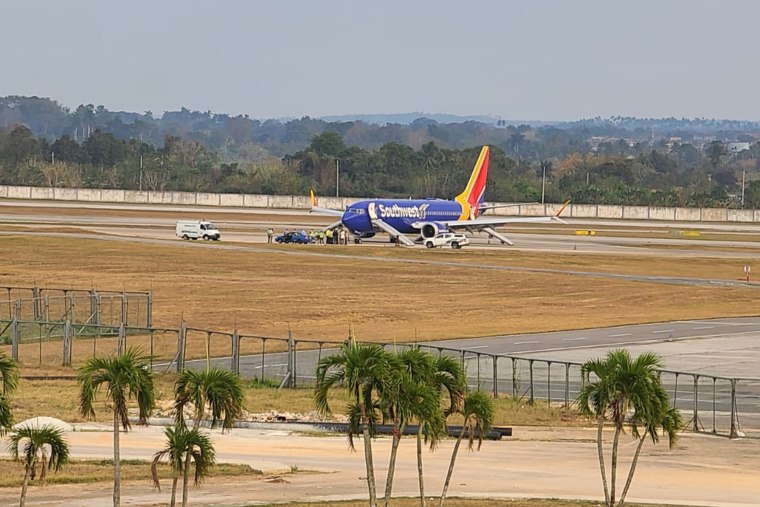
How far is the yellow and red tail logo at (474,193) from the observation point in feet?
445

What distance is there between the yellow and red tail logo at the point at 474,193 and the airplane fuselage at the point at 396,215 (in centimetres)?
257

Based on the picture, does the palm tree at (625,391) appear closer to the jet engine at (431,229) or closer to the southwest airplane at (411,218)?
the southwest airplane at (411,218)

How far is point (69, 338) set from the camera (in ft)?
173

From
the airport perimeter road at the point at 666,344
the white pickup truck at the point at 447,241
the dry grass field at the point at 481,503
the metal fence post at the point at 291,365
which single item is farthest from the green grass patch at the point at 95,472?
the white pickup truck at the point at 447,241

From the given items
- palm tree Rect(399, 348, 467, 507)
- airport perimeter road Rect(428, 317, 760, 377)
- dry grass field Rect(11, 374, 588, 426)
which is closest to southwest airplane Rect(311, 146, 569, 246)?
airport perimeter road Rect(428, 317, 760, 377)

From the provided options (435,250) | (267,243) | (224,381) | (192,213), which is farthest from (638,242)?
(224,381)

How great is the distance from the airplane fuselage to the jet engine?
53.4 inches

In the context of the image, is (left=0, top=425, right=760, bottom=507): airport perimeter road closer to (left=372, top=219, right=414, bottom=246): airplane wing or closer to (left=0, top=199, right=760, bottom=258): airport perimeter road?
(left=0, top=199, right=760, bottom=258): airport perimeter road

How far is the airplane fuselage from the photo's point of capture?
13025cm

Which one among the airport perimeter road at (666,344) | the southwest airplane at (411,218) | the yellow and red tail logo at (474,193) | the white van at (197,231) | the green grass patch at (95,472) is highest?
the yellow and red tail logo at (474,193)

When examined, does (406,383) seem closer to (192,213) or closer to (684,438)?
(684,438)

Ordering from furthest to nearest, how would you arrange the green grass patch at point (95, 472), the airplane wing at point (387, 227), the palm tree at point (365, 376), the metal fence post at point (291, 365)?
the airplane wing at point (387, 227) < the metal fence post at point (291, 365) < the green grass patch at point (95, 472) < the palm tree at point (365, 376)

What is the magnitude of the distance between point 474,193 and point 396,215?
10.3 meters

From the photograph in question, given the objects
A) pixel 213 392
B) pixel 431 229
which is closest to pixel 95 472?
pixel 213 392
